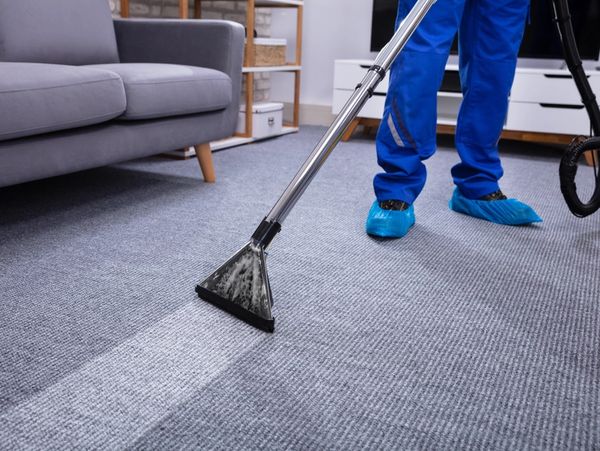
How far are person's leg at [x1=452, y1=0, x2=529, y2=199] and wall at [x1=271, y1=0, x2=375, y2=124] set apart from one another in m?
1.88

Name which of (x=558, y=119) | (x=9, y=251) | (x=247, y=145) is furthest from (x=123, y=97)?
(x=558, y=119)

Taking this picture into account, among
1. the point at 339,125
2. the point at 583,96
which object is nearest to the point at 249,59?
the point at 583,96

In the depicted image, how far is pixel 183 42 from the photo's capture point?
6.20ft

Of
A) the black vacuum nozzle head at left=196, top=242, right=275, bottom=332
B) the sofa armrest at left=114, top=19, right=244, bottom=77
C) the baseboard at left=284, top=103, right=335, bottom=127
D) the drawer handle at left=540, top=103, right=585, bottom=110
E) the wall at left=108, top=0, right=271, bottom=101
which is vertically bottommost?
the baseboard at left=284, top=103, right=335, bottom=127

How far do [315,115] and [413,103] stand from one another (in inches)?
88.2

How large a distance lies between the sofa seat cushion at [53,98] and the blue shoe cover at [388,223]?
70 cm

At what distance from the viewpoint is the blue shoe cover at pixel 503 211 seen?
1.56 m

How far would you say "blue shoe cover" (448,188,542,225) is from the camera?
1558 mm

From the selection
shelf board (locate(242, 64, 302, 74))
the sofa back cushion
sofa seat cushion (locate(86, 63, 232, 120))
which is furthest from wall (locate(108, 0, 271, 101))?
sofa seat cushion (locate(86, 63, 232, 120))

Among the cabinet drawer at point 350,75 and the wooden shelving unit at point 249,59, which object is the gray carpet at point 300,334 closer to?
the wooden shelving unit at point 249,59

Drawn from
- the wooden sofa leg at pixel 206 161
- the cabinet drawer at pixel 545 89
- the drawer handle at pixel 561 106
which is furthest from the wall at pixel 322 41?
the wooden sofa leg at pixel 206 161

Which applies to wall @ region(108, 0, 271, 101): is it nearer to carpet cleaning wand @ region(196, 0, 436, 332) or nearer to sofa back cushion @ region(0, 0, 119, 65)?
sofa back cushion @ region(0, 0, 119, 65)

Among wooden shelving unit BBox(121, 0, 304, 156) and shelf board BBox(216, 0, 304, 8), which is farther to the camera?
shelf board BBox(216, 0, 304, 8)

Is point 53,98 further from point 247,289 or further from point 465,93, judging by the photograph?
point 465,93
